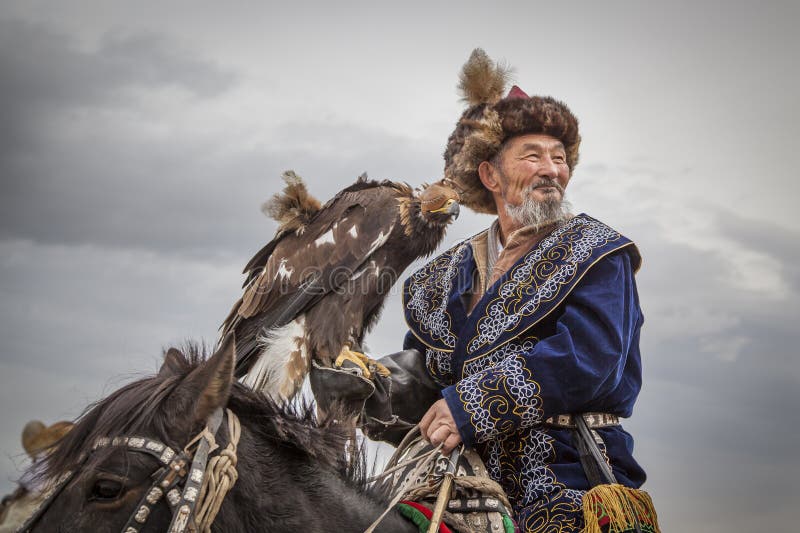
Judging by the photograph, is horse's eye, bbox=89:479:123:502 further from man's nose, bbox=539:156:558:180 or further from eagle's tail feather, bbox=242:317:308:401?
eagle's tail feather, bbox=242:317:308:401

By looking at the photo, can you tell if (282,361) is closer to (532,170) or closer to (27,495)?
(532,170)

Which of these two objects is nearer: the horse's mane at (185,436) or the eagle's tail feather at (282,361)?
the horse's mane at (185,436)

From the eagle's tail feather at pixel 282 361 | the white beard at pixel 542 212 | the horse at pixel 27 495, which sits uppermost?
the white beard at pixel 542 212

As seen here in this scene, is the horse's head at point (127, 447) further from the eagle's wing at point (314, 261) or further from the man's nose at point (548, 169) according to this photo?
the eagle's wing at point (314, 261)

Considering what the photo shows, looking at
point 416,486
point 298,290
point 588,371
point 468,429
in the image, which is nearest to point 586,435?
point 588,371

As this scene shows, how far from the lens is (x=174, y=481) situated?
159 cm

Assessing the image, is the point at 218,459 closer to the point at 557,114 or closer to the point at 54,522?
the point at 54,522

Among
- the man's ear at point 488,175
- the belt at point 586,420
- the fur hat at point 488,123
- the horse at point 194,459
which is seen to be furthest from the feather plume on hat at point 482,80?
the horse at point 194,459

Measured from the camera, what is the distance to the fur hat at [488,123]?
360cm

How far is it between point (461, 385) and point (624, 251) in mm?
1003

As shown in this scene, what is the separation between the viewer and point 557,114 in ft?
11.8

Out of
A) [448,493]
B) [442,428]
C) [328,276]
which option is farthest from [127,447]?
[328,276]

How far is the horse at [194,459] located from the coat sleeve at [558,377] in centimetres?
78

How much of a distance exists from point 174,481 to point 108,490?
0.48ft
